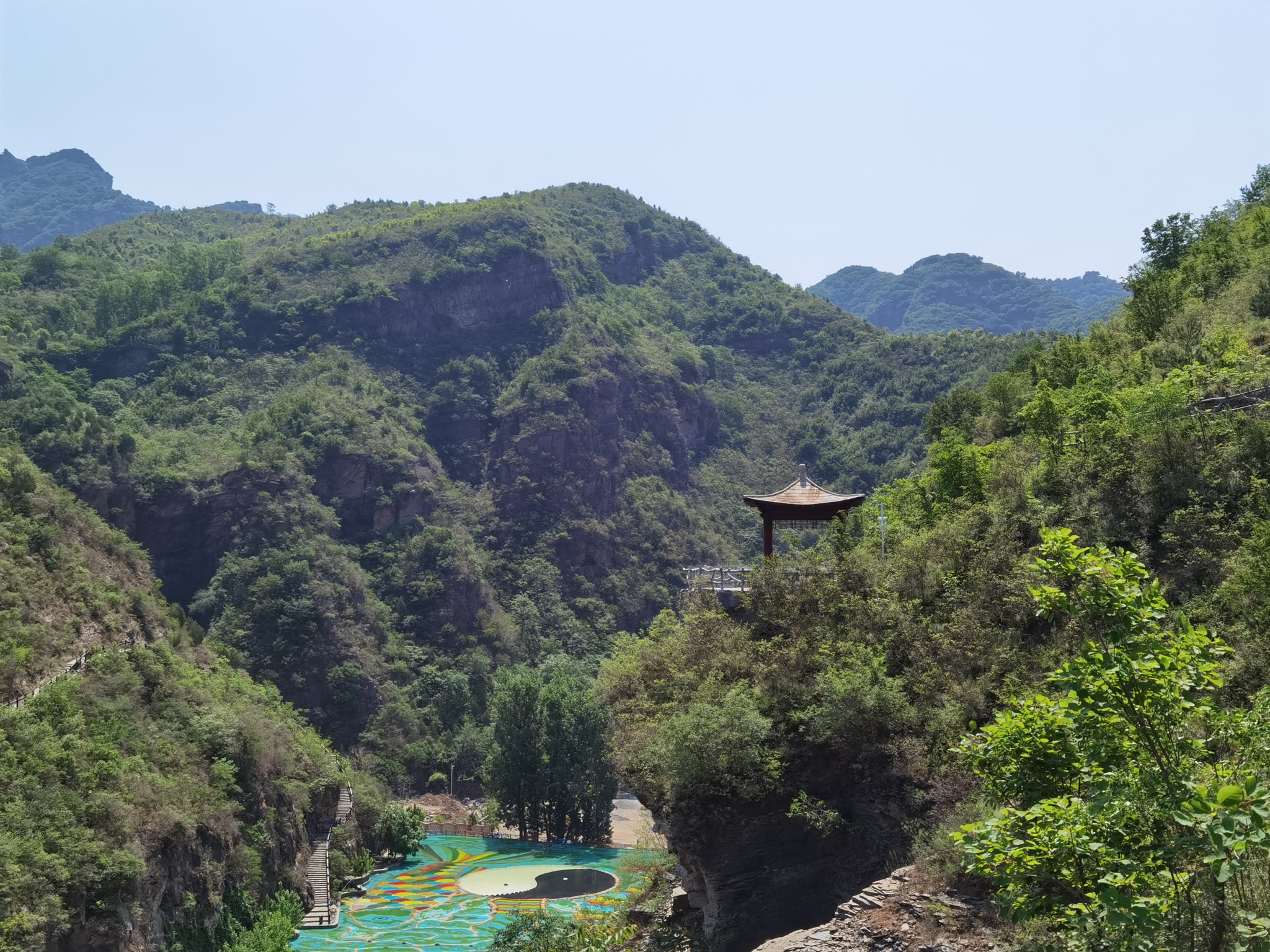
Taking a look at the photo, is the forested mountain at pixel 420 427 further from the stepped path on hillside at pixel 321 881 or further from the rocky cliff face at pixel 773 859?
the rocky cliff face at pixel 773 859

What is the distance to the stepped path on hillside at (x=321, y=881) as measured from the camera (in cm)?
3759

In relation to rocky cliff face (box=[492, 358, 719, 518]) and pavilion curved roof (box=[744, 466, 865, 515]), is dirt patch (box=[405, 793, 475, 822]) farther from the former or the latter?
pavilion curved roof (box=[744, 466, 865, 515])

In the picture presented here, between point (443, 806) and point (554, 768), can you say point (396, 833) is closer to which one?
point (554, 768)

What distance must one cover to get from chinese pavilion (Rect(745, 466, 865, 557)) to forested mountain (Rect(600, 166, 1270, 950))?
1.07 m

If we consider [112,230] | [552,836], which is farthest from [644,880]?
[112,230]

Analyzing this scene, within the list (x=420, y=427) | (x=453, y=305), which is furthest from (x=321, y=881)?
(x=453, y=305)

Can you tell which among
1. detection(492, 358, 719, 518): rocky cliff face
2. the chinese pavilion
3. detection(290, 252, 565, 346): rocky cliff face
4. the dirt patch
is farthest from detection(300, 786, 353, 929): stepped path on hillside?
detection(290, 252, 565, 346): rocky cliff face

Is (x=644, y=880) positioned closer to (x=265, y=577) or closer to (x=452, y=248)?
(x=265, y=577)

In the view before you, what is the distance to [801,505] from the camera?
25.7 metres

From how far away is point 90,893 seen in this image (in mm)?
25547

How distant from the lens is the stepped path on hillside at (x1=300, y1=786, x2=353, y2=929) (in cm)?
3759

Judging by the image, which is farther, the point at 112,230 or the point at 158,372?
the point at 112,230

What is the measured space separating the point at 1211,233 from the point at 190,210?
140758mm

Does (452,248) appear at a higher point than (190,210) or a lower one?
lower
